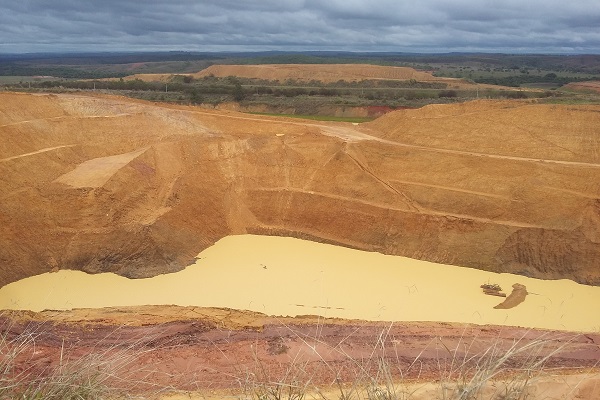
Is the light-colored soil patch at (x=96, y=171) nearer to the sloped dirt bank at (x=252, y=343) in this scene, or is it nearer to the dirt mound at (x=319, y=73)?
the sloped dirt bank at (x=252, y=343)

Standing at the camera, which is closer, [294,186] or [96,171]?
[96,171]

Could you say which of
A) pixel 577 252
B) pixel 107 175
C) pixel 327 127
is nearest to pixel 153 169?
pixel 107 175

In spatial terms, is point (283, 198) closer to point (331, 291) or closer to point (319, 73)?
point (331, 291)

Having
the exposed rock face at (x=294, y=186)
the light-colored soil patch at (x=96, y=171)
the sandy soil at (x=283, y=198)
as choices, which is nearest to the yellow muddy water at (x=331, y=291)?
the sandy soil at (x=283, y=198)

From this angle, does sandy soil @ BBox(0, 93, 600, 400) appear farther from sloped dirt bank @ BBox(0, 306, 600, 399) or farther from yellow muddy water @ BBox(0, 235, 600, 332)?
yellow muddy water @ BBox(0, 235, 600, 332)

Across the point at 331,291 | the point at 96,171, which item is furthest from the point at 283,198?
the point at 96,171

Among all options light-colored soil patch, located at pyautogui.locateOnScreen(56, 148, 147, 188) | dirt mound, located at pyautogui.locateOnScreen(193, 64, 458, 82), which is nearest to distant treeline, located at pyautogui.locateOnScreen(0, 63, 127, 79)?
dirt mound, located at pyautogui.locateOnScreen(193, 64, 458, 82)

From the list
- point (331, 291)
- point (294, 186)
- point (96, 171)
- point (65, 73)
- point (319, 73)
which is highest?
point (319, 73)
